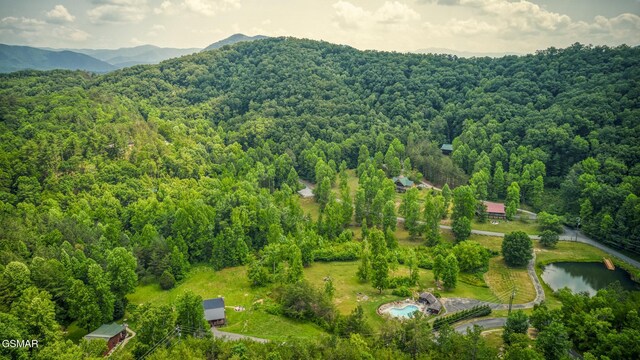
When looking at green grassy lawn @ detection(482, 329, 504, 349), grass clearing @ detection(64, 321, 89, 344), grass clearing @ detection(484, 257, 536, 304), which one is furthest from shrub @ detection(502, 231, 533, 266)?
grass clearing @ detection(64, 321, 89, 344)

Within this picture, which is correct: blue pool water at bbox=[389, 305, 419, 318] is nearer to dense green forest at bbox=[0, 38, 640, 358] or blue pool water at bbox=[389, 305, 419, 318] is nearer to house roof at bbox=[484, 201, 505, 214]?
dense green forest at bbox=[0, 38, 640, 358]

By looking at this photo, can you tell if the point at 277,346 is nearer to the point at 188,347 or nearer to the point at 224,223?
the point at 188,347

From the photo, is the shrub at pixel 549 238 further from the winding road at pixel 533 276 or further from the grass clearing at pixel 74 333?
the grass clearing at pixel 74 333

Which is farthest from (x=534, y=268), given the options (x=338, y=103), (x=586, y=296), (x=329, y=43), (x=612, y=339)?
(x=329, y=43)

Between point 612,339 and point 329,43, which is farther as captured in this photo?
point 329,43

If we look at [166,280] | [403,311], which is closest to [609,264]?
[403,311]
